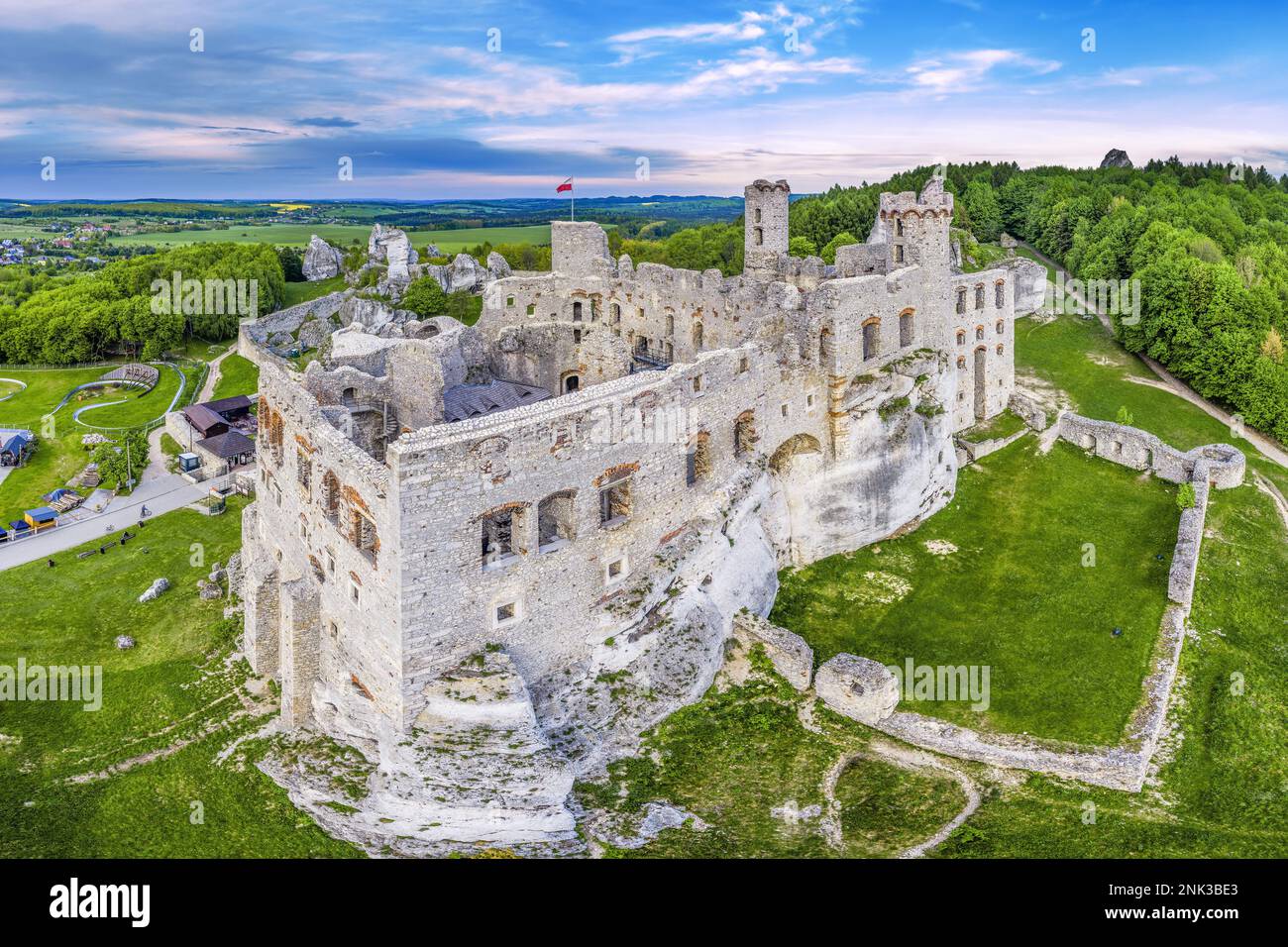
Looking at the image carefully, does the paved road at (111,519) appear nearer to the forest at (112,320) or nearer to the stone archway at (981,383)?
the forest at (112,320)

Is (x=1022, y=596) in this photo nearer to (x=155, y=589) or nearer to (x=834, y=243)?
(x=155, y=589)

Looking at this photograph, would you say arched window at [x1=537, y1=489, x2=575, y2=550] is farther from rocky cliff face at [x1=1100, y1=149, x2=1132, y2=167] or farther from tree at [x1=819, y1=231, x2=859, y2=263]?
rocky cliff face at [x1=1100, y1=149, x2=1132, y2=167]

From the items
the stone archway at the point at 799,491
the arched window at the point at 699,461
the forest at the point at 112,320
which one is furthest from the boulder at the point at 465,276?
the arched window at the point at 699,461

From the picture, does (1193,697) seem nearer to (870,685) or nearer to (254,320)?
(870,685)

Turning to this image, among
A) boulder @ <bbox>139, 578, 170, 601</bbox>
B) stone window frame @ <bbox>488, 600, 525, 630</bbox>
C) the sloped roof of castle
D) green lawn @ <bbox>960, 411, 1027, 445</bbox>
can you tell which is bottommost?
boulder @ <bbox>139, 578, 170, 601</bbox>

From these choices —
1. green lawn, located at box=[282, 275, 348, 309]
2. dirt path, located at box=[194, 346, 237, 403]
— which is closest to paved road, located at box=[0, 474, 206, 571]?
dirt path, located at box=[194, 346, 237, 403]

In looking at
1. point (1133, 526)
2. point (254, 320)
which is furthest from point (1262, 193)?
point (254, 320)
